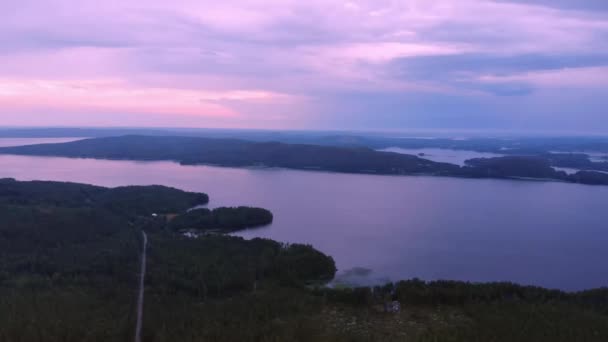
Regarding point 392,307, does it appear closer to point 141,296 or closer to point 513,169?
point 141,296

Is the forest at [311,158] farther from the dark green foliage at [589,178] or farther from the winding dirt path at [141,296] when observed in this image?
the winding dirt path at [141,296]

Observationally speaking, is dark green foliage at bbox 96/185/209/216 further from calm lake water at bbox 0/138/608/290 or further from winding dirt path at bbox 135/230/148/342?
winding dirt path at bbox 135/230/148/342

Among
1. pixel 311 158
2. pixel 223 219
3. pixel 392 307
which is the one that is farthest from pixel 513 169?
pixel 392 307

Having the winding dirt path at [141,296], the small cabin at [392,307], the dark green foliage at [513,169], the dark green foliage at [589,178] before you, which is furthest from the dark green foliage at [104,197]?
the dark green foliage at [589,178]

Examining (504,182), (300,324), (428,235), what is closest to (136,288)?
(300,324)

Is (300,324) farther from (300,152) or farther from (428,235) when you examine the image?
(300,152)

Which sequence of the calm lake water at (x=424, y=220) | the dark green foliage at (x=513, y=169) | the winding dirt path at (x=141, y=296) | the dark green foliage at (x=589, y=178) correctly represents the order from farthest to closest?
1. the dark green foliage at (x=513, y=169)
2. the dark green foliage at (x=589, y=178)
3. the calm lake water at (x=424, y=220)
4. the winding dirt path at (x=141, y=296)

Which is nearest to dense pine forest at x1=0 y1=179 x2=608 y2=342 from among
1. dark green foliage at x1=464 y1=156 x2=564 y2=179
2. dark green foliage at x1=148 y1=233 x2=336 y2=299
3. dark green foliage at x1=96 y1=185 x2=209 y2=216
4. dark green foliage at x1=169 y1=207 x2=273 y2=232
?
dark green foliage at x1=148 y1=233 x2=336 y2=299

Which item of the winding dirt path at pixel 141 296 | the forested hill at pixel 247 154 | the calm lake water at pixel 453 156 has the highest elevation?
the calm lake water at pixel 453 156
